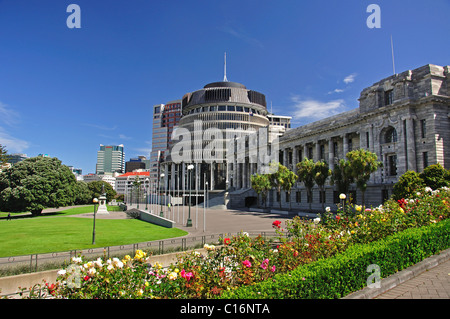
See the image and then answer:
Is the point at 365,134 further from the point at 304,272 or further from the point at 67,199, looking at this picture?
the point at 67,199

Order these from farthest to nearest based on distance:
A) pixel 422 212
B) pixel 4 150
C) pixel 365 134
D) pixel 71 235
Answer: pixel 4 150 < pixel 365 134 < pixel 71 235 < pixel 422 212

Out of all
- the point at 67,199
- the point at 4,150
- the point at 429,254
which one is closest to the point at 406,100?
the point at 429,254

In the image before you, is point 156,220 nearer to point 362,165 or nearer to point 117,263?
point 362,165

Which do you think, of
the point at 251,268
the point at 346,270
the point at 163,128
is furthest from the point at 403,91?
the point at 163,128

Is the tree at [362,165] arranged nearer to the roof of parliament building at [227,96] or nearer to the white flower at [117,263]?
the white flower at [117,263]

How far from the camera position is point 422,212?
13.5 meters

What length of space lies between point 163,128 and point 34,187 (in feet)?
429

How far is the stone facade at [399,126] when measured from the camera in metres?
→ 36.7

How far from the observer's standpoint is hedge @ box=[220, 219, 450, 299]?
22.0 ft

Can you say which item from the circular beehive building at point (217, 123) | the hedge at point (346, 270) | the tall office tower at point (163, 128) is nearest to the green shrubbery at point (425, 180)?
the hedge at point (346, 270)

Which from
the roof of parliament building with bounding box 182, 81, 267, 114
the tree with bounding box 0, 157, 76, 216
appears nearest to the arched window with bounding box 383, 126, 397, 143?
the tree with bounding box 0, 157, 76, 216

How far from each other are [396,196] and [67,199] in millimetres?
57137

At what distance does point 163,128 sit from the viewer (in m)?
181

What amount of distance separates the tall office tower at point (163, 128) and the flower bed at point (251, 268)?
172 m
